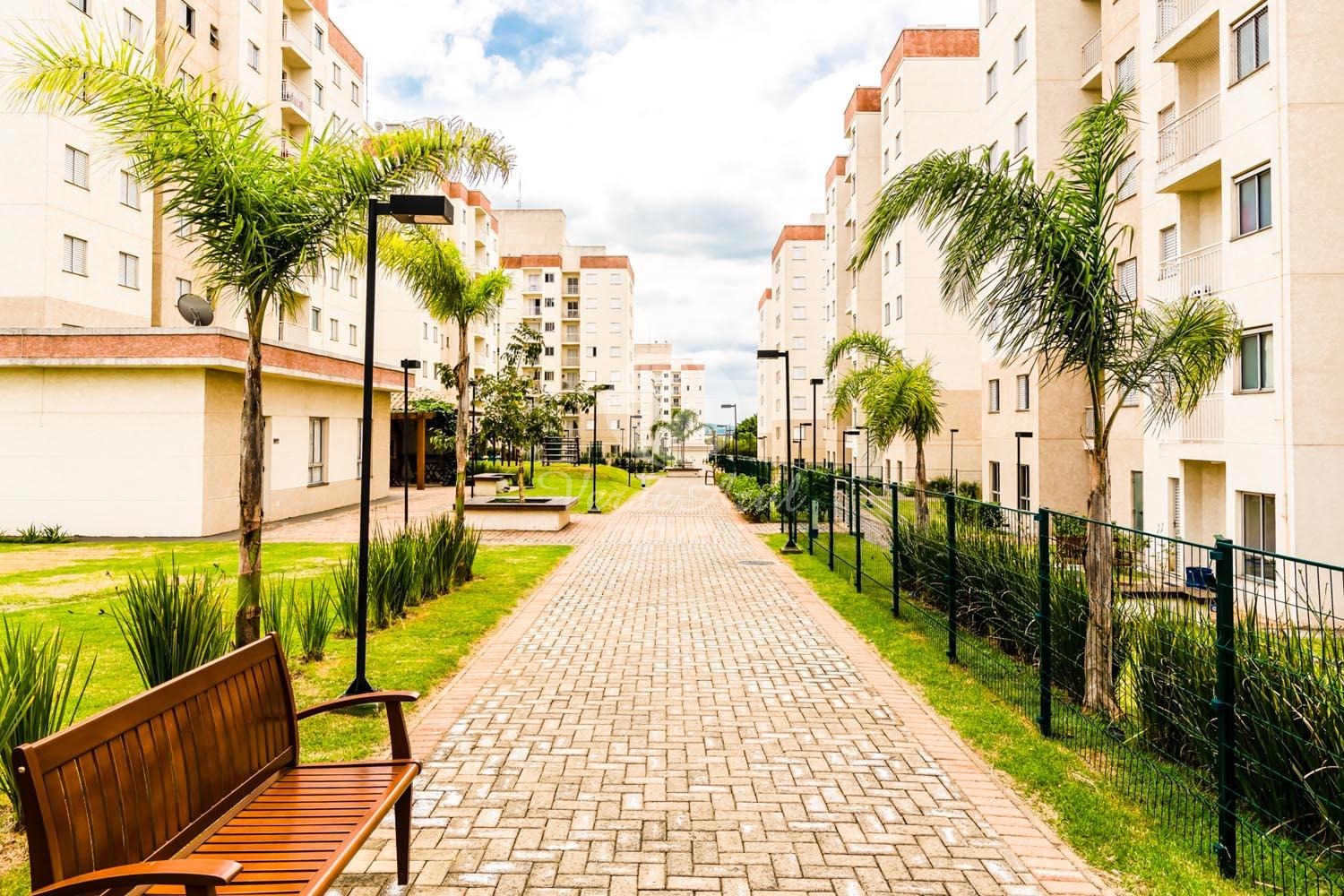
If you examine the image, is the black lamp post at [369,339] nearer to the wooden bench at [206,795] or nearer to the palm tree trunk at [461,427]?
the wooden bench at [206,795]

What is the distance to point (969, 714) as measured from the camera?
5.96 meters

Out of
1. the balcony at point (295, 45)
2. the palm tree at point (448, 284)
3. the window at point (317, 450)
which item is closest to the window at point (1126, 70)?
the palm tree at point (448, 284)

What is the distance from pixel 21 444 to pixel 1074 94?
95.3 feet

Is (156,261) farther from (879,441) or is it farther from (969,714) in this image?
(969,714)

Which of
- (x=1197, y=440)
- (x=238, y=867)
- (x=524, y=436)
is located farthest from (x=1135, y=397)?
(x=238, y=867)

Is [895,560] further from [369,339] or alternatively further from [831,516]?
[369,339]

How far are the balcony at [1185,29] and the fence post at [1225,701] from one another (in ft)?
54.8

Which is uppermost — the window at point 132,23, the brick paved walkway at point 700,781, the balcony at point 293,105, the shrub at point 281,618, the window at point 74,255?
the balcony at point 293,105

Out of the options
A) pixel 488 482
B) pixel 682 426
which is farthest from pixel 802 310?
pixel 488 482

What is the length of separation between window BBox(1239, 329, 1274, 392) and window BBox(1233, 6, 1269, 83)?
474cm

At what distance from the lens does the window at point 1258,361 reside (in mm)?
14016

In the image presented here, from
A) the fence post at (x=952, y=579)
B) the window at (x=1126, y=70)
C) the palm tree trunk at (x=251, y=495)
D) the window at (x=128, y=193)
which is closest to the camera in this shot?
the palm tree trunk at (x=251, y=495)

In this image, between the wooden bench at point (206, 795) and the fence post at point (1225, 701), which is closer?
the wooden bench at point (206, 795)

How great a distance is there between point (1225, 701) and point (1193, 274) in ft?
53.7
